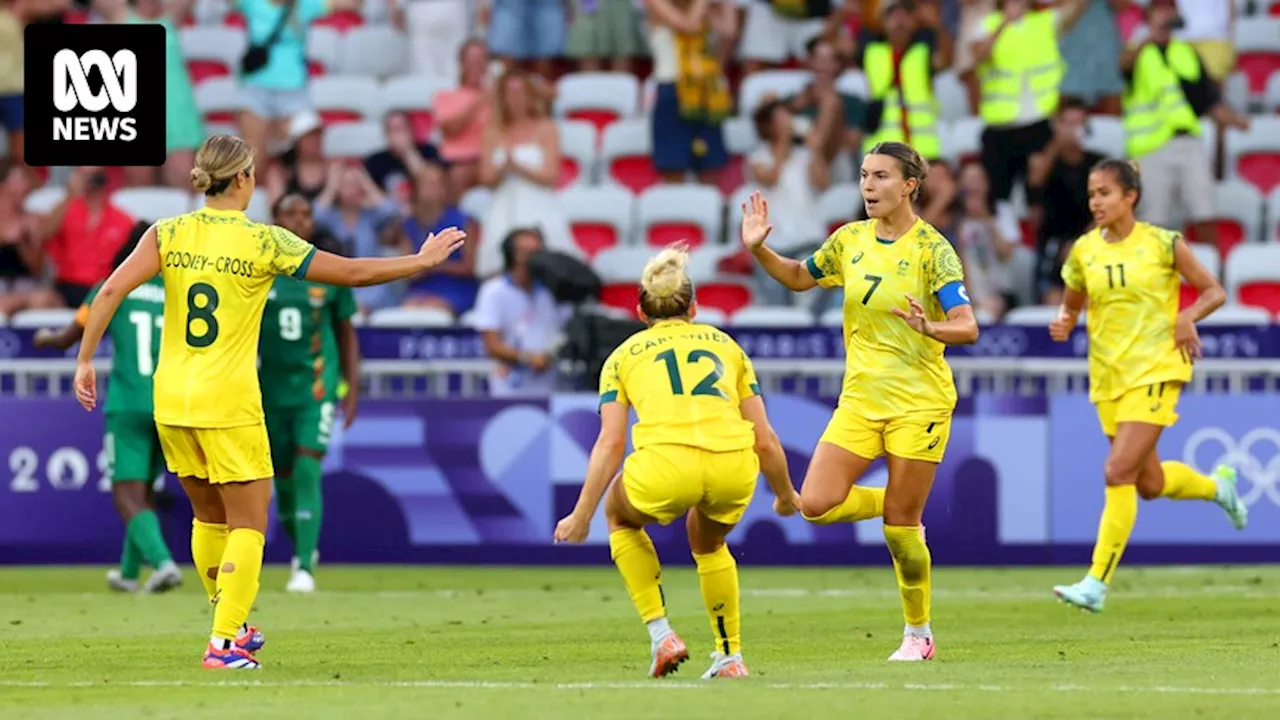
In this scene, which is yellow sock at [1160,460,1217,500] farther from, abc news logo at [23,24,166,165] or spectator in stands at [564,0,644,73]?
spectator in stands at [564,0,644,73]

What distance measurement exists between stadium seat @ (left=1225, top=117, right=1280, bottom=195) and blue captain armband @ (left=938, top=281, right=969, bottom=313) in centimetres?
1248

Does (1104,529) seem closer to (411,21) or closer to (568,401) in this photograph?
(568,401)

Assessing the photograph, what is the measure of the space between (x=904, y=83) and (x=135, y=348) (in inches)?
342

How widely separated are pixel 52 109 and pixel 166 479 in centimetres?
395

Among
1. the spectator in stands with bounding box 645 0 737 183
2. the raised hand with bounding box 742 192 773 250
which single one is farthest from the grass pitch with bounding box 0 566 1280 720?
the spectator in stands with bounding box 645 0 737 183

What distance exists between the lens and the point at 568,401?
60.1 ft

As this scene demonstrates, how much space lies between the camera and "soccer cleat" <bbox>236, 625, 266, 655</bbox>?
1075cm

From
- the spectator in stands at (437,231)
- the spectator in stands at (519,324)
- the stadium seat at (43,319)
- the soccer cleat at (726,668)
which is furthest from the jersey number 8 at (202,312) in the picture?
the spectator in stands at (437,231)

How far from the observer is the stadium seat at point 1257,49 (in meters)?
23.7

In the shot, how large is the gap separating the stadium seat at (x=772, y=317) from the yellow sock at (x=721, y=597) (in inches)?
334

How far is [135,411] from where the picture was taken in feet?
51.6

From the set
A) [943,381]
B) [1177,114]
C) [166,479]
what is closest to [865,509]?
[943,381]

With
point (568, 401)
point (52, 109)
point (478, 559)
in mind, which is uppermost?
point (52, 109)

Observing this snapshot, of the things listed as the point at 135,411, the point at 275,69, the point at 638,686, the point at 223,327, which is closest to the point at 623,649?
the point at 638,686
